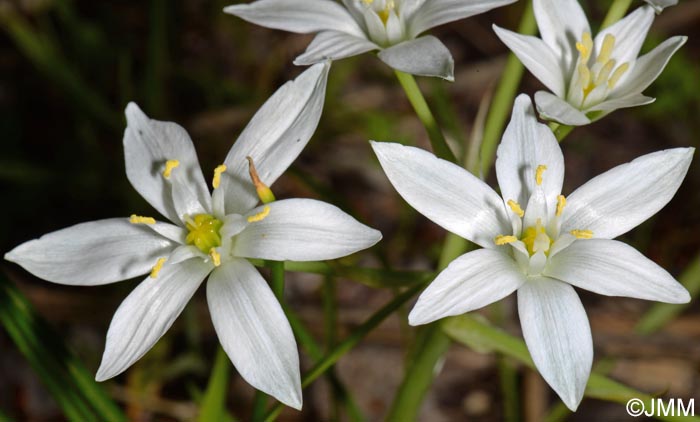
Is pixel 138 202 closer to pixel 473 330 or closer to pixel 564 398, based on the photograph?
pixel 473 330

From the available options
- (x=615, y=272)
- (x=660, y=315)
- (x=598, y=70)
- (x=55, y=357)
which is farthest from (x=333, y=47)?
(x=660, y=315)

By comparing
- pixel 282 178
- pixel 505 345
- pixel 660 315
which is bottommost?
pixel 660 315


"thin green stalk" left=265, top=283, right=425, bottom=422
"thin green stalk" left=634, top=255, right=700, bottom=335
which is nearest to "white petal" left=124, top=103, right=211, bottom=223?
"thin green stalk" left=265, top=283, right=425, bottom=422

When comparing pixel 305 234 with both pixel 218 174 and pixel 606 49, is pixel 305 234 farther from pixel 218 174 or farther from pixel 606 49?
pixel 606 49

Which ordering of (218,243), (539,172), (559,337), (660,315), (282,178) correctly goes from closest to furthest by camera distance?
(559,337) < (539,172) < (218,243) < (660,315) < (282,178)

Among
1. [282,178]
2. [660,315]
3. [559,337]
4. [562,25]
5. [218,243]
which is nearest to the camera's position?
[559,337]

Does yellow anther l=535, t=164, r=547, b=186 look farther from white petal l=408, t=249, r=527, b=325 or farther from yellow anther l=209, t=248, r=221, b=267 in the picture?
yellow anther l=209, t=248, r=221, b=267

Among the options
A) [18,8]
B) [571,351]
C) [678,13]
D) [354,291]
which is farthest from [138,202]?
[678,13]
